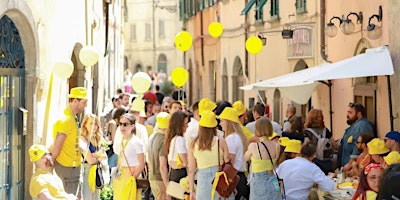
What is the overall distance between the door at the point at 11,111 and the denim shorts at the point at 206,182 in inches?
79.7

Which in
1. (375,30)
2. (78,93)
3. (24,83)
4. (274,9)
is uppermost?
(274,9)

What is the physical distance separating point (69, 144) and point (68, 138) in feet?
0.23

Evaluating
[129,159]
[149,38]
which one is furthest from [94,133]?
[149,38]

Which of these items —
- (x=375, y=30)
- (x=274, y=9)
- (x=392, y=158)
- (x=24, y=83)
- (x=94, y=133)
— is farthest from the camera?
(x=274, y=9)

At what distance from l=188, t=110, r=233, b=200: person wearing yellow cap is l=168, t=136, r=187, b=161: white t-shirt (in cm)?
71

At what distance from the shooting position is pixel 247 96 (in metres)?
24.2

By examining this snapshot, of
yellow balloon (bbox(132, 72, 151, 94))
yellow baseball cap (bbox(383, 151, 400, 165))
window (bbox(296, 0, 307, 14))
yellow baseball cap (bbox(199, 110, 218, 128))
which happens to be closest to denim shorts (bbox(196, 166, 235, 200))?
yellow baseball cap (bbox(199, 110, 218, 128))

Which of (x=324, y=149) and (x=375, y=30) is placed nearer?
(x=324, y=149)

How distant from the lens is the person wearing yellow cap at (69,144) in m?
10.7

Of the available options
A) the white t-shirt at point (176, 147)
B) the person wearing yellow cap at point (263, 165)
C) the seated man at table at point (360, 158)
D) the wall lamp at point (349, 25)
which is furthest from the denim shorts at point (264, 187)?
the wall lamp at point (349, 25)

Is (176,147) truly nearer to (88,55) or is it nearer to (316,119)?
(88,55)

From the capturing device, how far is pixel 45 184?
29.7 feet

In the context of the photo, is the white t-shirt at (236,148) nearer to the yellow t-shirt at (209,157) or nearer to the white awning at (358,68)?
the yellow t-shirt at (209,157)

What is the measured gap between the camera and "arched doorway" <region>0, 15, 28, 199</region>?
1034 centimetres
